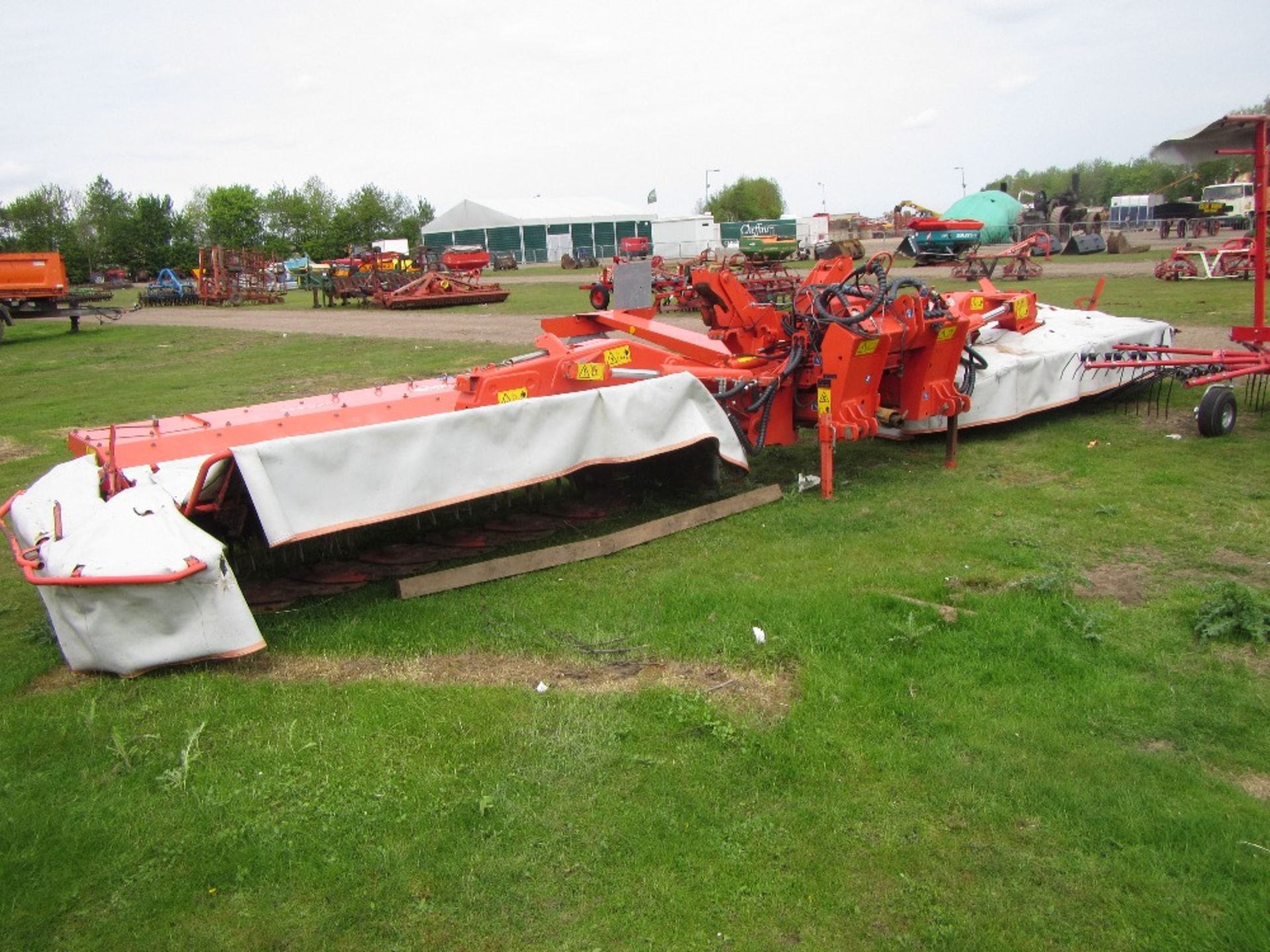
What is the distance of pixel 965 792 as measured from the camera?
3.05 m

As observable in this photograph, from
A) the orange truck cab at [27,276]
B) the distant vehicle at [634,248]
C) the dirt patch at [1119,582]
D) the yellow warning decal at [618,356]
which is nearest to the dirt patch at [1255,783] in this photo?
the dirt patch at [1119,582]

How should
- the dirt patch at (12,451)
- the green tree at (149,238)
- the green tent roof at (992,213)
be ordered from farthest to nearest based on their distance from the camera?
the green tree at (149,238) → the green tent roof at (992,213) → the dirt patch at (12,451)

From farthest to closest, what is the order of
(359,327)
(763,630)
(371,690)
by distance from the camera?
(359,327), (763,630), (371,690)

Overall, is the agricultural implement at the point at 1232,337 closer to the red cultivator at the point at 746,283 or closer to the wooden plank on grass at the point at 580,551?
the wooden plank on grass at the point at 580,551

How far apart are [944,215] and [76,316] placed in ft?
86.8

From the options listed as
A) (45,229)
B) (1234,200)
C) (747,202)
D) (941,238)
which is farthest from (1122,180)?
(45,229)

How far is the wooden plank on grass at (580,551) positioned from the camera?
4.85 metres

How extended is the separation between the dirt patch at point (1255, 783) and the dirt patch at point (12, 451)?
9.51 m

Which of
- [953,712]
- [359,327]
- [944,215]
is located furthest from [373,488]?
[944,215]

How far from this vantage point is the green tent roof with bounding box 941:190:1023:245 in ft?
110

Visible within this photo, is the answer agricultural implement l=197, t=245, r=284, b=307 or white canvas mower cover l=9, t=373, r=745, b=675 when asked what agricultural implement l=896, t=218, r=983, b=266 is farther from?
white canvas mower cover l=9, t=373, r=745, b=675

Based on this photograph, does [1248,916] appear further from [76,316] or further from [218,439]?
[76,316]

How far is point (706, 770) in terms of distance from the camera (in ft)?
10.6

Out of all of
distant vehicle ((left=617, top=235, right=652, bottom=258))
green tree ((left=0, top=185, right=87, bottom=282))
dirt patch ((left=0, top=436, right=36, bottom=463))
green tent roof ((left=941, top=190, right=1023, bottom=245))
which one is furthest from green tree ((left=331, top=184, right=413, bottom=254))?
dirt patch ((left=0, top=436, right=36, bottom=463))
